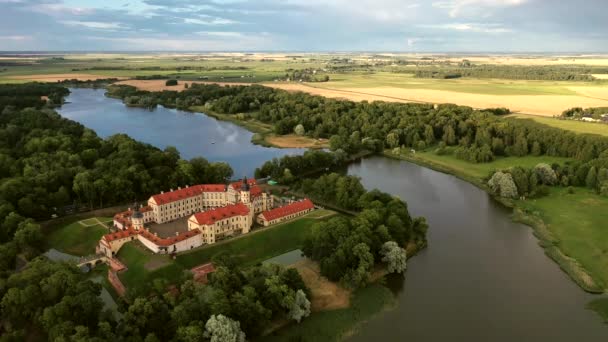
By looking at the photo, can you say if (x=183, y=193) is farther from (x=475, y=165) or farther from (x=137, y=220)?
(x=475, y=165)

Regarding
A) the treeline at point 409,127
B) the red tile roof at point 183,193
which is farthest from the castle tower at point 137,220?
the treeline at point 409,127

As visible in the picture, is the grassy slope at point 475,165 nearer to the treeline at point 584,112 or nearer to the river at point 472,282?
the river at point 472,282

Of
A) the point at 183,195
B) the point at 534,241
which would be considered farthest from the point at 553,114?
the point at 183,195

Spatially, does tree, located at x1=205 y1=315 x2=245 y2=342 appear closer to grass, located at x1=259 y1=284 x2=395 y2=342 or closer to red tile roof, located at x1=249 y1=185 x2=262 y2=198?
grass, located at x1=259 y1=284 x2=395 y2=342

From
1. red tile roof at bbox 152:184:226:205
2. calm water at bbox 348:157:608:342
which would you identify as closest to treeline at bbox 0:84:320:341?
calm water at bbox 348:157:608:342

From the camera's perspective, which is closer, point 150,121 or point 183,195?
point 183,195

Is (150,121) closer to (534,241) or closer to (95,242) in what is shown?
(95,242)

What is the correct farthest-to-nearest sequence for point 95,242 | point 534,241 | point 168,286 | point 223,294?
point 534,241 < point 95,242 < point 168,286 < point 223,294
